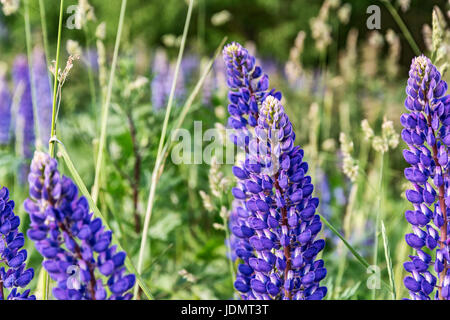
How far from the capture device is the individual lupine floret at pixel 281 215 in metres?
1.23

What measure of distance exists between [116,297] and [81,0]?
135cm

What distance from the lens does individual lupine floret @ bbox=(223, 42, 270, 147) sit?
1.43 metres

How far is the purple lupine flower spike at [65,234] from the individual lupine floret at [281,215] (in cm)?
39

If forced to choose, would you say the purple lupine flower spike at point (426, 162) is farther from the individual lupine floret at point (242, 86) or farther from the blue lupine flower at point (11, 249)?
the blue lupine flower at point (11, 249)

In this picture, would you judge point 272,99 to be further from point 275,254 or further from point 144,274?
point 144,274

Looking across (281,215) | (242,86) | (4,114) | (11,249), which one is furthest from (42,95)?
(281,215)

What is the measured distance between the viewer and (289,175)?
124 cm

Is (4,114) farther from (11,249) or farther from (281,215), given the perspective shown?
(281,215)

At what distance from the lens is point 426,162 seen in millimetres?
1237

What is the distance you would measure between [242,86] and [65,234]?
0.71m

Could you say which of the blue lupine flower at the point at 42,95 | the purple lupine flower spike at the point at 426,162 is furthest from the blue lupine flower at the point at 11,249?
the blue lupine flower at the point at 42,95

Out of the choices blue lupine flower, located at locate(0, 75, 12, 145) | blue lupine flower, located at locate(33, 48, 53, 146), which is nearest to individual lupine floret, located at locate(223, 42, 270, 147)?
blue lupine flower, located at locate(33, 48, 53, 146)

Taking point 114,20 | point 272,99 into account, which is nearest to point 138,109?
point 272,99

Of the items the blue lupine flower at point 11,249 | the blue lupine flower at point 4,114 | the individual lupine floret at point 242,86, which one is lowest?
the blue lupine flower at point 11,249
